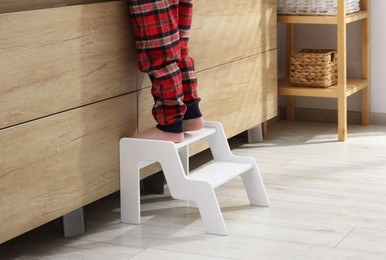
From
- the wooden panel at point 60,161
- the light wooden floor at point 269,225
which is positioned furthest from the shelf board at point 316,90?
the wooden panel at point 60,161

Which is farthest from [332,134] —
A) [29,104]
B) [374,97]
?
[29,104]

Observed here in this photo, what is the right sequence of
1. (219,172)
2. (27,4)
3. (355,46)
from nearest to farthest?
(27,4) < (219,172) < (355,46)

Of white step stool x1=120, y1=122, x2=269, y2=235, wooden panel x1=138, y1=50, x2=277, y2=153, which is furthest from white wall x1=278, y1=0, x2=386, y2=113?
white step stool x1=120, y1=122, x2=269, y2=235

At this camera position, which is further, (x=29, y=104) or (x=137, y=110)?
(x=137, y=110)

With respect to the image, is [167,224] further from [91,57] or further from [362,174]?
[362,174]

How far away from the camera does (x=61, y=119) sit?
76.7 inches

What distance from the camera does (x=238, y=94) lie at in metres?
2.88

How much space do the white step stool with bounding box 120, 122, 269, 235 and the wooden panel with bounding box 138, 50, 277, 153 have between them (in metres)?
0.13

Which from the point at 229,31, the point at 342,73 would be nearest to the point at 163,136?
the point at 229,31

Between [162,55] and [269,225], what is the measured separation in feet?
1.78

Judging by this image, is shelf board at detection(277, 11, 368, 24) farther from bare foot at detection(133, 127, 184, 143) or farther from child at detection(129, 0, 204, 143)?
bare foot at detection(133, 127, 184, 143)

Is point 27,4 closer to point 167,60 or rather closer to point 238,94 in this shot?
point 167,60

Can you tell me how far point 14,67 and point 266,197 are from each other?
0.92 m

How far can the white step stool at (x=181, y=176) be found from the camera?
2.11 meters
